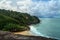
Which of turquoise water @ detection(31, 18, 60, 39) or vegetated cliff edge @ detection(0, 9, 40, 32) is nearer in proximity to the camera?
turquoise water @ detection(31, 18, 60, 39)

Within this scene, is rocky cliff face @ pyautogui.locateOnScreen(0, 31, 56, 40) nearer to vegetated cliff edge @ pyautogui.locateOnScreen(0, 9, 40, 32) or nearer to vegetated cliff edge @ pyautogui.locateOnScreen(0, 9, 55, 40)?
vegetated cliff edge @ pyautogui.locateOnScreen(0, 9, 55, 40)

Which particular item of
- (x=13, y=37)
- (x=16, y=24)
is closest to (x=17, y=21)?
(x=16, y=24)

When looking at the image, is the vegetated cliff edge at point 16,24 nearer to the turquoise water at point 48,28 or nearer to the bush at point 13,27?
the bush at point 13,27

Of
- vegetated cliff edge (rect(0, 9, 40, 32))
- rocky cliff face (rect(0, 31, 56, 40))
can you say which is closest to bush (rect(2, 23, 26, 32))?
vegetated cliff edge (rect(0, 9, 40, 32))

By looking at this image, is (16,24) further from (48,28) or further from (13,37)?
(48,28)

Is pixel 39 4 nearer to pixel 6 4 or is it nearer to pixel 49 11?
pixel 49 11

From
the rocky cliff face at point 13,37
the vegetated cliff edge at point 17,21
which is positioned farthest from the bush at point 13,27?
the rocky cliff face at point 13,37

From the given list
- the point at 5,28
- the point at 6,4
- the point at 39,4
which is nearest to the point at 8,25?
the point at 5,28

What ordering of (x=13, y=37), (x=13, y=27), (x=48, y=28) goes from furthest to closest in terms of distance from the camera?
(x=13, y=27)
(x=48, y=28)
(x=13, y=37)
